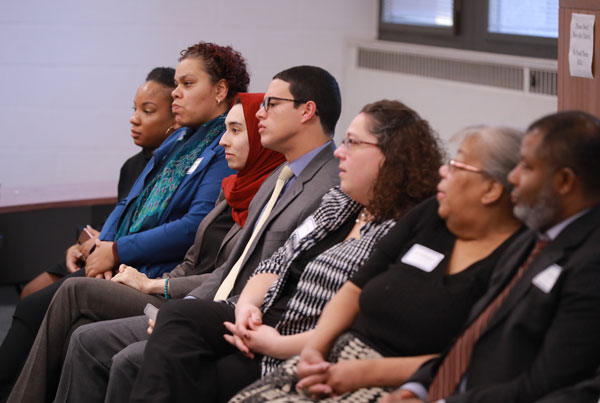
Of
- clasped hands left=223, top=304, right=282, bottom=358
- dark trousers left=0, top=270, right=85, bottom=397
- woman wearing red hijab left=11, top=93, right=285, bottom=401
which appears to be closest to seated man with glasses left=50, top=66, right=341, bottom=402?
woman wearing red hijab left=11, top=93, right=285, bottom=401

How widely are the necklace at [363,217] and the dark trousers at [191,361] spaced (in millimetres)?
439

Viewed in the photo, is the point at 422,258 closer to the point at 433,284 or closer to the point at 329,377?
the point at 433,284

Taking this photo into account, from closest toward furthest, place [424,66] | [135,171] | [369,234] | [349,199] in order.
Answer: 1. [369,234]
2. [349,199]
3. [135,171]
4. [424,66]

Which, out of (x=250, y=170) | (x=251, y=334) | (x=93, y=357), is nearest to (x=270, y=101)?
(x=250, y=170)

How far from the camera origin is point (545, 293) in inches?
56.6

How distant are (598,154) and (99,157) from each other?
4208 millimetres

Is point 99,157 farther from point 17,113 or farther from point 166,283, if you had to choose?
point 166,283

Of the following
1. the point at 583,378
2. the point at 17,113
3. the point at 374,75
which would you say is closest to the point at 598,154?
the point at 583,378

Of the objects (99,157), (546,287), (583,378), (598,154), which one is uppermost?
(598,154)

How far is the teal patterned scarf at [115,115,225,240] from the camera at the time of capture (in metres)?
3.00

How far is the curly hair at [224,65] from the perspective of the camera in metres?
3.14

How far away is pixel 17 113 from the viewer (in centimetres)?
507

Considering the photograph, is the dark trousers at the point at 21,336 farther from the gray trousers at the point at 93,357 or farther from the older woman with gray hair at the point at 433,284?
the older woman with gray hair at the point at 433,284

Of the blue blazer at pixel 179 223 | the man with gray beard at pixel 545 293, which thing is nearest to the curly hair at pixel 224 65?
the blue blazer at pixel 179 223
